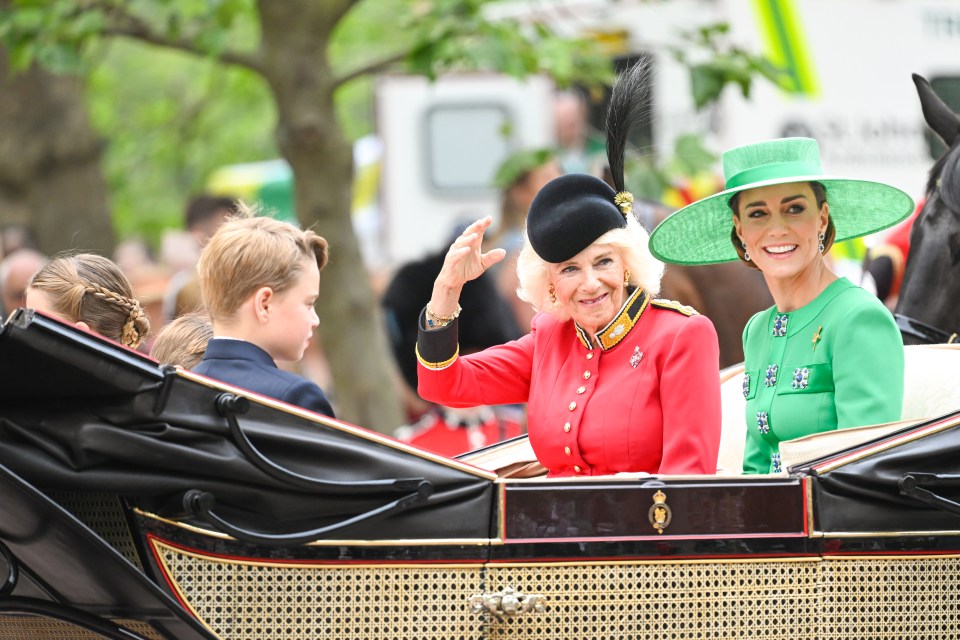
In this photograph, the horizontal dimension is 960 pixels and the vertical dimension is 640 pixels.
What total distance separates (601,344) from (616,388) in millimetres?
138

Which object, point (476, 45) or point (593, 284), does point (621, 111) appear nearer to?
point (593, 284)

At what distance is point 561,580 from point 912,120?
6.76 meters

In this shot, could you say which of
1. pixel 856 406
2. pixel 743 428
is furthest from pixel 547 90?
pixel 856 406

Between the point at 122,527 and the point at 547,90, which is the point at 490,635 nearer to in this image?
the point at 122,527

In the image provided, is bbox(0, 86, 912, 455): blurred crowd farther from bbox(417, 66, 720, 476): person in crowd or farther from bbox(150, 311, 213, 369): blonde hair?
bbox(417, 66, 720, 476): person in crowd

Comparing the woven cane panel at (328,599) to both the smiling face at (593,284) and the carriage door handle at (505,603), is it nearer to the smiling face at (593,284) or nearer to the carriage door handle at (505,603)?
the carriage door handle at (505,603)

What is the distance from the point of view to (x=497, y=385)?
375 centimetres

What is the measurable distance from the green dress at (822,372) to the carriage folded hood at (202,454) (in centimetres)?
88

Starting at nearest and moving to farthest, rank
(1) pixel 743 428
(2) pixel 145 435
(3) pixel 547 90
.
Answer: (2) pixel 145 435 → (1) pixel 743 428 → (3) pixel 547 90

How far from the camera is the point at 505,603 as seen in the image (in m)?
2.96

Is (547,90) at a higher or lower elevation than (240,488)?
higher

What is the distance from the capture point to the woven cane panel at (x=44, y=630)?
2998mm

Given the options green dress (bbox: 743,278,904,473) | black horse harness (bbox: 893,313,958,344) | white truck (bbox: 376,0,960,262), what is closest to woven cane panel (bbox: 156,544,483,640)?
green dress (bbox: 743,278,904,473)

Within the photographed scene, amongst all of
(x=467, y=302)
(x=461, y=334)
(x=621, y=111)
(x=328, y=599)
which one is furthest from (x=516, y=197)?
(x=328, y=599)
